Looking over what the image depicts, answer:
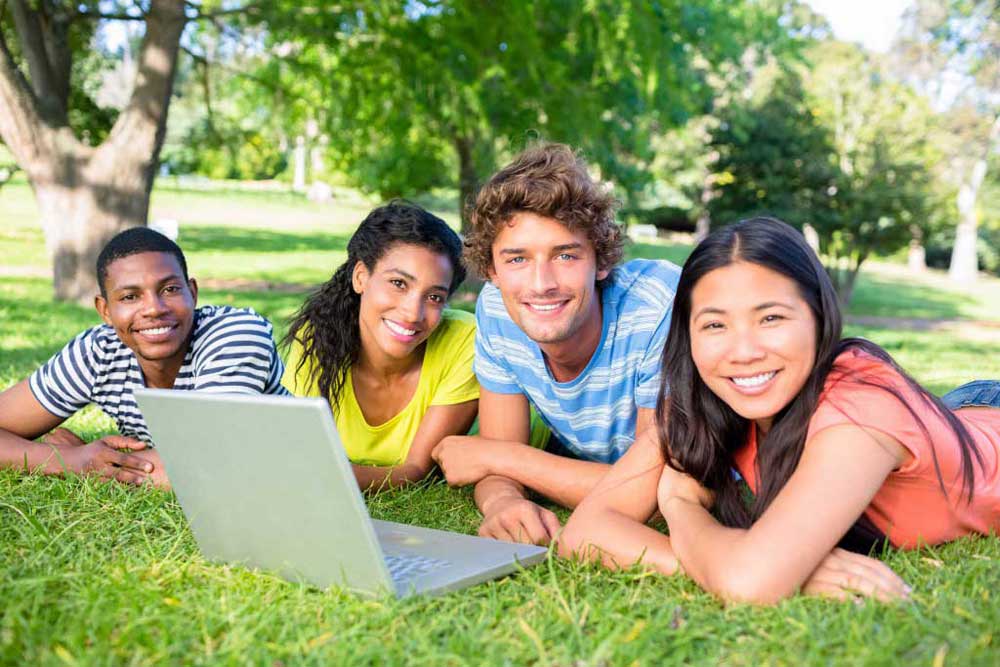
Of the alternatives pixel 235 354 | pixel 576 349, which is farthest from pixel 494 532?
pixel 235 354

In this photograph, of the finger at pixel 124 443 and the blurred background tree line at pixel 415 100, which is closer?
the finger at pixel 124 443

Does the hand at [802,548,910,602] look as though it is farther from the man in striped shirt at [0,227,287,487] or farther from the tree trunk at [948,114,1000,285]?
the tree trunk at [948,114,1000,285]

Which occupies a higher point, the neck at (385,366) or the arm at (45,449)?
the neck at (385,366)

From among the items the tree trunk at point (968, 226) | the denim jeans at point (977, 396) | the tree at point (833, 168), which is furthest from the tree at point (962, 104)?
the denim jeans at point (977, 396)

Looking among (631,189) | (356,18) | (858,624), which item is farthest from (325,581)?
(631,189)

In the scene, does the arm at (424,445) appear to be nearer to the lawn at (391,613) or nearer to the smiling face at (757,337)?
the lawn at (391,613)

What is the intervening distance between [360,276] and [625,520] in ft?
5.30

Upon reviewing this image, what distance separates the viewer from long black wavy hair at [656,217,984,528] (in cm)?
264

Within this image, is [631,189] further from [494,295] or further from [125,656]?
[125,656]

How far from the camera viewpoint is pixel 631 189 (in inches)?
530

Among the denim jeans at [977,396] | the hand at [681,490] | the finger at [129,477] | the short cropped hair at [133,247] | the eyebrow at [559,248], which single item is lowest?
the finger at [129,477]

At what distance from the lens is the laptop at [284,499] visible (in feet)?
6.88

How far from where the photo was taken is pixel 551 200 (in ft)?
10.7

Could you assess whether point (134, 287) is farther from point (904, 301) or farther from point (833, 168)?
point (904, 301)
